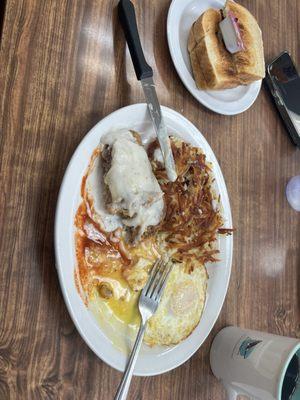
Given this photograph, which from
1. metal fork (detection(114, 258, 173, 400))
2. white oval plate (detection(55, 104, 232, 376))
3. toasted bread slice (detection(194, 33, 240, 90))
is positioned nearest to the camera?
white oval plate (detection(55, 104, 232, 376))

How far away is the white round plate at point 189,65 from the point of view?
1214 millimetres

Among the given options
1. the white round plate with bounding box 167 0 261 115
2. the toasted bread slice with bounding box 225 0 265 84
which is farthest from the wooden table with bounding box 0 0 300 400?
the toasted bread slice with bounding box 225 0 265 84

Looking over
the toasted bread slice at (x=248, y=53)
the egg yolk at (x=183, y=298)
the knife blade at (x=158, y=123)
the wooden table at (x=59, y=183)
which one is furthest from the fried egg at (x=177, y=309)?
the toasted bread slice at (x=248, y=53)

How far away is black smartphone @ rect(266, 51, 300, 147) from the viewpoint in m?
1.44

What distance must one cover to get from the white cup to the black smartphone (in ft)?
2.33

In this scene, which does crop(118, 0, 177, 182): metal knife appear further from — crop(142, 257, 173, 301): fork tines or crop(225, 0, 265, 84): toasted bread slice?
crop(225, 0, 265, 84): toasted bread slice

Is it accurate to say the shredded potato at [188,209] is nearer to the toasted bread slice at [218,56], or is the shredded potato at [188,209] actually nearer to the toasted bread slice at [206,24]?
the toasted bread slice at [218,56]

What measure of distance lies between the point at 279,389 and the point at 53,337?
0.49m

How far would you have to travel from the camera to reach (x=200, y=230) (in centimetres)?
113

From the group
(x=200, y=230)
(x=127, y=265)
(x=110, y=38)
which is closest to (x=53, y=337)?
(x=127, y=265)

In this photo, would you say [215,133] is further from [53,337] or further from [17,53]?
[53,337]

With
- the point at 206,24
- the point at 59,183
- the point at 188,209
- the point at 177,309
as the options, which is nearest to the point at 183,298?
the point at 177,309

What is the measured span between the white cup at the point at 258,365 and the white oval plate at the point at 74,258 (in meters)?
0.08

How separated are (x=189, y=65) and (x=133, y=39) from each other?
24cm
